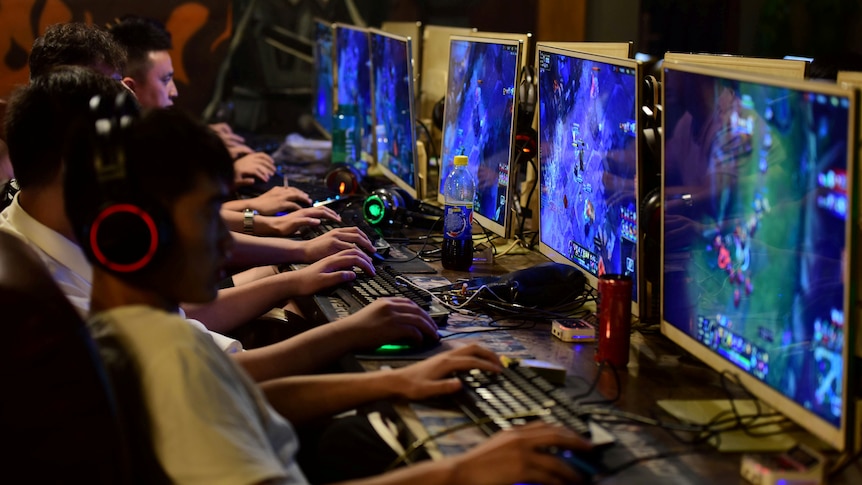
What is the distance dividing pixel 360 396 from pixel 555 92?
1063mm

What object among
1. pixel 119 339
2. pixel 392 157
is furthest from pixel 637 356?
pixel 392 157

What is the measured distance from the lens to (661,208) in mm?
1761

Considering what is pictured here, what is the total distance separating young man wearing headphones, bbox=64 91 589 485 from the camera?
3.73ft

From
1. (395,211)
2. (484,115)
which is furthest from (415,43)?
(484,115)

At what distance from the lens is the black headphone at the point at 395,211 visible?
311cm

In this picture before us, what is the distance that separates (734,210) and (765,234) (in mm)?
99

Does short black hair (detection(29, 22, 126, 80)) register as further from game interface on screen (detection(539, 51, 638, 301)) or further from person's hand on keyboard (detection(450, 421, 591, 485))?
person's hand on keyboard (detection(450, 421, 591, 485))

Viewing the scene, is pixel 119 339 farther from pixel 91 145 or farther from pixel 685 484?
pixel 685 484

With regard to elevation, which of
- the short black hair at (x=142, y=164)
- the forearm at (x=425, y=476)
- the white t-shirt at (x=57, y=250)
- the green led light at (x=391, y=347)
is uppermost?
the short black hair at (x=142, y=164)

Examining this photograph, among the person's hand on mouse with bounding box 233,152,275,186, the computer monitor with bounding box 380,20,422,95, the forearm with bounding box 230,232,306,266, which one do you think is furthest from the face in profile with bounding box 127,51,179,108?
the forearm with bounding box 230,232,306,266

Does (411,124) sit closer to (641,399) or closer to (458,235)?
(458,235)

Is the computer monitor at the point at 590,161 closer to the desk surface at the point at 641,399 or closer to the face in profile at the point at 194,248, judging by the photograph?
the desk surface at the point at 641,399

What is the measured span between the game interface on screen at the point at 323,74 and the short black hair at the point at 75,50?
2.33 metres

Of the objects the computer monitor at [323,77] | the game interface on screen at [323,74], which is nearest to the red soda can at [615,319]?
the computer monitor at [323,77]
